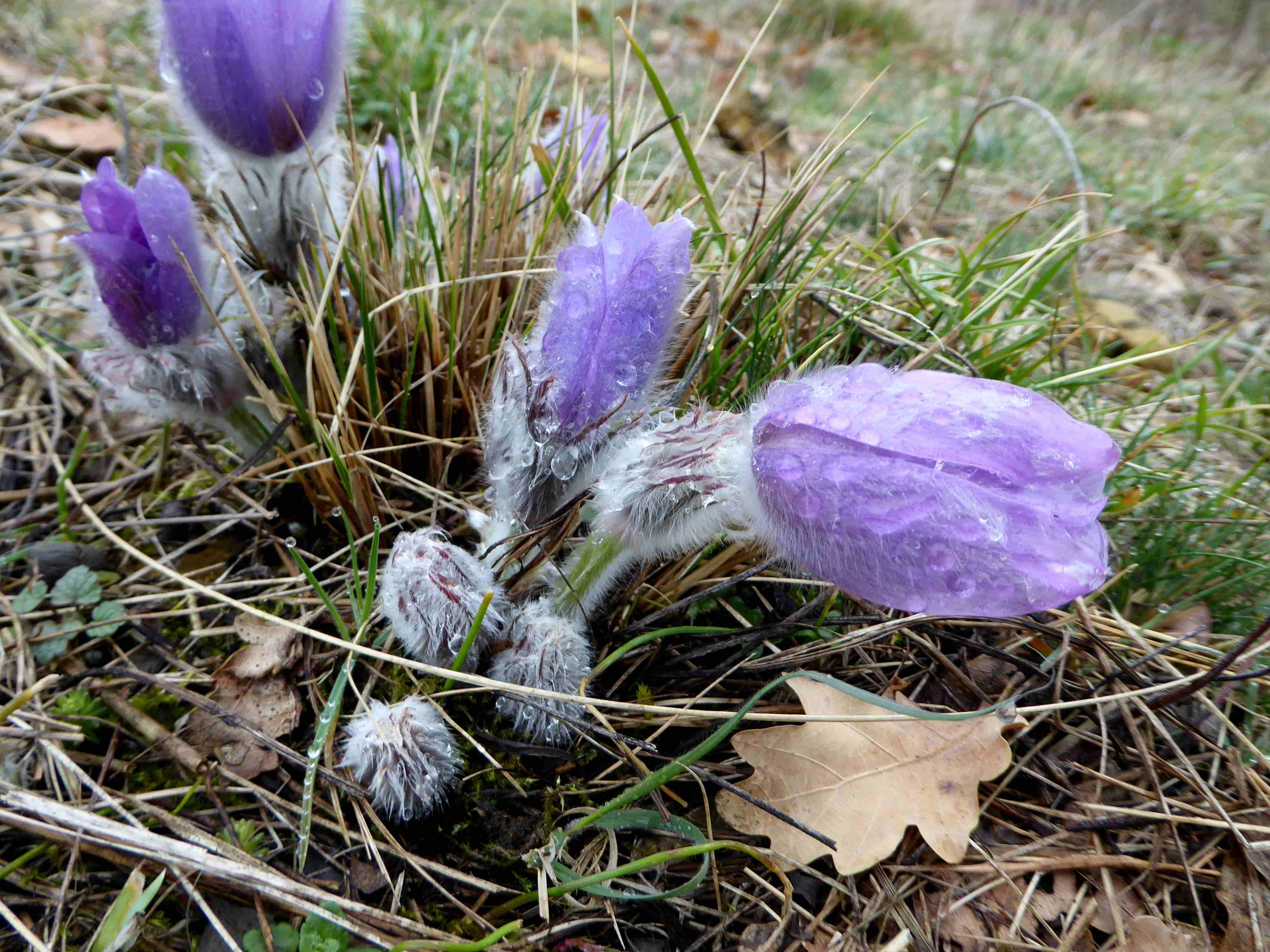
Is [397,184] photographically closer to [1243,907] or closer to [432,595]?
[432,595]

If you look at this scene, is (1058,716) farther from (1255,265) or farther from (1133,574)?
(1255,265)

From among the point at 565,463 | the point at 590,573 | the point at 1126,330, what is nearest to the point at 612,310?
the point at 565,463

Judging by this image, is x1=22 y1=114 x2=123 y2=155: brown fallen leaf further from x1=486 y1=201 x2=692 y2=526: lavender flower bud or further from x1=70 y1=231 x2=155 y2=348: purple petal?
x1=486 y1=201 x2=692 y2=526: lavender flower bud

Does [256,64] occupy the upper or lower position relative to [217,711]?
upper

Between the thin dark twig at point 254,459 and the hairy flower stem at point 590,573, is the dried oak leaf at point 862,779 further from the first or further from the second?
the thin dark twig at point 254,459

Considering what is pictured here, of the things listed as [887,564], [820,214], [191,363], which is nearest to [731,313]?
[820,214]

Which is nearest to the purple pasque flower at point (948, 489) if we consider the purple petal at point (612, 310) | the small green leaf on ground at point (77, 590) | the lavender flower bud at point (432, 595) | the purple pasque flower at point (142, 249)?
the purple petal at point (612, 310)

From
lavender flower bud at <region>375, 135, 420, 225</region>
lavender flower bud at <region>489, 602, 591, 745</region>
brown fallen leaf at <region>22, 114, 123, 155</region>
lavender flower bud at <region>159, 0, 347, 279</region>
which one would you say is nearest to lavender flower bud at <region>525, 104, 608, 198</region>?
lavender flower bud at <region>375, 135, 420, 225</region>
